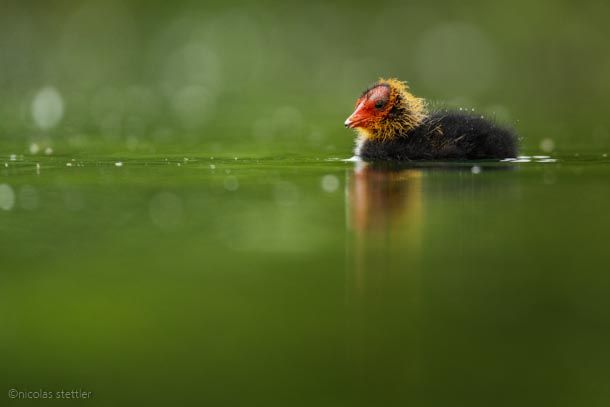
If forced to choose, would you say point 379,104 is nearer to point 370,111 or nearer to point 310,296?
point 370,111

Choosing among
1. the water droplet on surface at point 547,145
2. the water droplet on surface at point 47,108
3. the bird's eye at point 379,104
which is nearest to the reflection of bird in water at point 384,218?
the bird's eye at point 379,104

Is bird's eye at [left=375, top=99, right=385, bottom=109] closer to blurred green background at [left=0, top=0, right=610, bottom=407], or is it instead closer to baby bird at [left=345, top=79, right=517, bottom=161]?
baby bird at [left=345, top=79, right=517, bottom=161]

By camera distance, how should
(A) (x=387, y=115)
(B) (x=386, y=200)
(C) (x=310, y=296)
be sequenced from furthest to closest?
1. (A) (x=387, y=115)
2. (B) (x=386, y=200)
3. (C) (x=310, y=296)

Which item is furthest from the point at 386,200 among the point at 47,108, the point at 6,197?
the point at 47,108

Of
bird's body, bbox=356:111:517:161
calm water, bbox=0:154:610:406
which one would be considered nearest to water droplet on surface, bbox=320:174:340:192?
calm water, bbox=0:154:610:406

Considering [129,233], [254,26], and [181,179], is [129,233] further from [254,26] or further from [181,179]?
[254,26]

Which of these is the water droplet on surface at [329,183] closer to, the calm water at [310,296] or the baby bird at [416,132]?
the calm water at [310,296]

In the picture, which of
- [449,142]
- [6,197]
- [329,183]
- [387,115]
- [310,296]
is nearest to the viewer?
[310,296]
